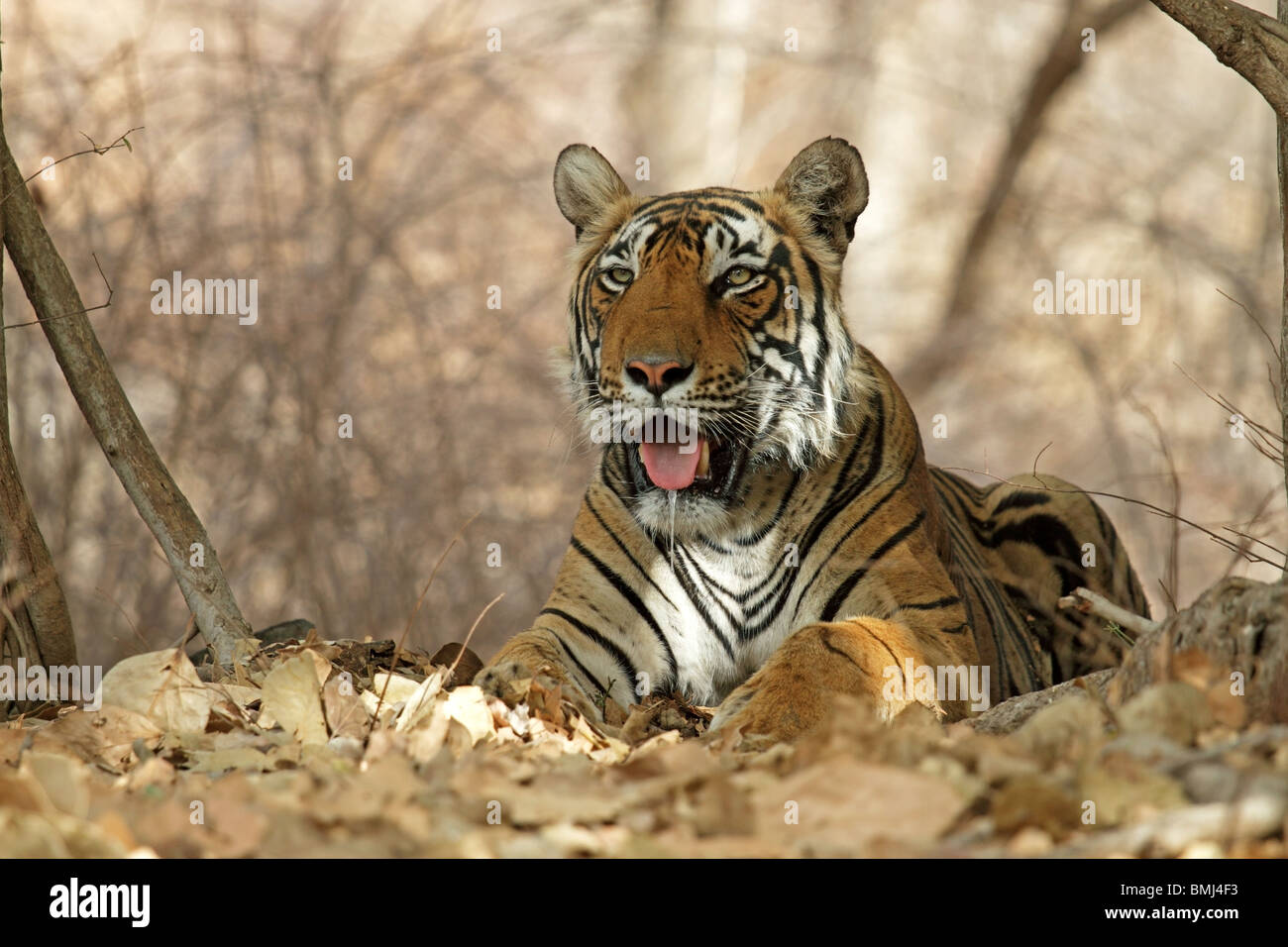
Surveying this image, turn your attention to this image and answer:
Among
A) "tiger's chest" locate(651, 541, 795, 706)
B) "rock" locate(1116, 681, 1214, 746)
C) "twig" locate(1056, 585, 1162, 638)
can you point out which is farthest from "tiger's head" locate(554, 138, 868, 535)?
"rock" locate(1116, 681, 1214, 746)

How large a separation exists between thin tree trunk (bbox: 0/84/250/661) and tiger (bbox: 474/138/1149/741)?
104 cm

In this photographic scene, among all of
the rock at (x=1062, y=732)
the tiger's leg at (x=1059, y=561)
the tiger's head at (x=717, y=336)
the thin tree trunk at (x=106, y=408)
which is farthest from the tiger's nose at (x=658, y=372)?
the tiger's leg at (x=1059, y=561)

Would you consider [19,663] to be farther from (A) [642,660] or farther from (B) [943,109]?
(B) [943,109]

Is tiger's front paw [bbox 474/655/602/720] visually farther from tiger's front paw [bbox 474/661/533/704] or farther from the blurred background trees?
the blurred background trees

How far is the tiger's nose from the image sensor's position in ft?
12.1

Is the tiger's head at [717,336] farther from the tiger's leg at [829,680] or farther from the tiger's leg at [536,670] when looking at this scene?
the tiger's leg at [829,680]

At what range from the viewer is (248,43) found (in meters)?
8.73

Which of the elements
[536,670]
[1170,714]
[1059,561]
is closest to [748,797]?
[1170,714]

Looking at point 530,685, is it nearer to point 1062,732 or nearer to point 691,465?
point 691,465

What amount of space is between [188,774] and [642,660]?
1886 mm

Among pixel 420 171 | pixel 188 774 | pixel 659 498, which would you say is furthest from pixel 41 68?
pixel 188 774

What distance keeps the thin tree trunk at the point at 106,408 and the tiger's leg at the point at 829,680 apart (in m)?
1.72

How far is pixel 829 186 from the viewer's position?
168 inches

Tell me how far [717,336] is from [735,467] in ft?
1.36
